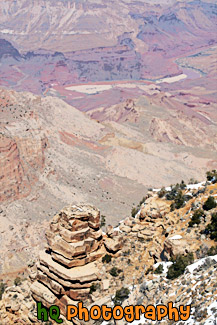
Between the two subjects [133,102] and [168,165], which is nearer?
[168,165]

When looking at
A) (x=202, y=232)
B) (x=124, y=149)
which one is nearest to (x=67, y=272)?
(x=202, y=232)

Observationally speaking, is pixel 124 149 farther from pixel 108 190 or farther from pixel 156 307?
pixel 156 307

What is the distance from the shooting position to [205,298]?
19.2 meters

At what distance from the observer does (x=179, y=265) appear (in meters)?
23.0

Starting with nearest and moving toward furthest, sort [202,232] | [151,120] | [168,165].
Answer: [202,232], [168,165], [151,120]

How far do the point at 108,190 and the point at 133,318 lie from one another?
164ft

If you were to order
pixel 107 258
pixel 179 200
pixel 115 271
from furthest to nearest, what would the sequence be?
pixel 179 200
pixel 107 258
pixel 115 271

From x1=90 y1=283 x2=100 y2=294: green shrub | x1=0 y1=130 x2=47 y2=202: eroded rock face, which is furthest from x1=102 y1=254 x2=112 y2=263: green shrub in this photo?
x1=0 y1=130 x2=47 y2=202: eroded rock face

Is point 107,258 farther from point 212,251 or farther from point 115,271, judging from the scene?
point 212,251

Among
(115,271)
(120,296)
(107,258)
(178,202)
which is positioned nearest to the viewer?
(120,296)

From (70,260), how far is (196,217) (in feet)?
25.1

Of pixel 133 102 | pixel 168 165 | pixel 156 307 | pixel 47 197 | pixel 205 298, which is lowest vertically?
pixel 133 102

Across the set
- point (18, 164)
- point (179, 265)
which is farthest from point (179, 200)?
point (18, 164)

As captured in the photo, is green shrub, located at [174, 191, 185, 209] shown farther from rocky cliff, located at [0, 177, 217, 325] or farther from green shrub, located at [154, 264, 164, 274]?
green shrub, located at [154, 264, 164, 274]
